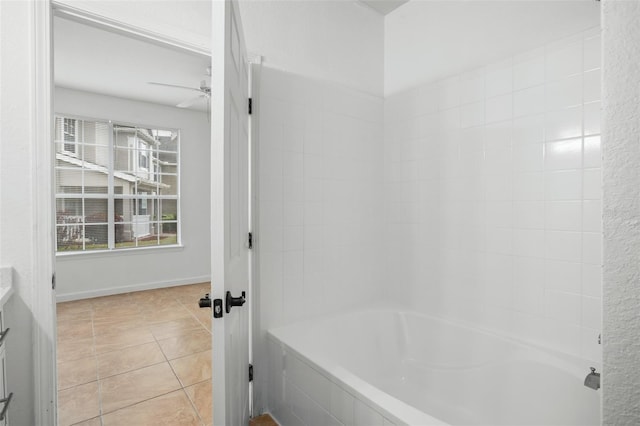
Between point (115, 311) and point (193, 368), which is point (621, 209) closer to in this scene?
point (193, 368)

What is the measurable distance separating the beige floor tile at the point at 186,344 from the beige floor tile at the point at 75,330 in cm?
80

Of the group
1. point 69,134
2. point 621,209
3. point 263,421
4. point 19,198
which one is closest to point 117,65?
point 69,134

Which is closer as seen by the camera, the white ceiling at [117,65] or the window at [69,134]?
the white ceiling at [117,65]

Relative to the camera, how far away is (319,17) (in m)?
2.16

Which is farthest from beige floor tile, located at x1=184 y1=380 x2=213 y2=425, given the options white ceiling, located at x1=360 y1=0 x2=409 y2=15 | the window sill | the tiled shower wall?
the window sill

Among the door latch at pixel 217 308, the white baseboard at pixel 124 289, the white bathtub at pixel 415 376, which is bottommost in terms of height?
the white baseboard at pixel 124 289

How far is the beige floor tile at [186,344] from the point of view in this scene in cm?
275

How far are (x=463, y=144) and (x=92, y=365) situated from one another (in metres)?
3.10

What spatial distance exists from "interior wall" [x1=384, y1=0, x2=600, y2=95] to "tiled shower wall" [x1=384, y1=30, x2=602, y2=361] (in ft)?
0.25

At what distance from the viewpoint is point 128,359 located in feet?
8.64

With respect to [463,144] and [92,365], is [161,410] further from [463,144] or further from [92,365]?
[463,144]

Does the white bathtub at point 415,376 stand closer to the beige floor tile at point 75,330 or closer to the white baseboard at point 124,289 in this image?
the beige floor tile at point 75,330

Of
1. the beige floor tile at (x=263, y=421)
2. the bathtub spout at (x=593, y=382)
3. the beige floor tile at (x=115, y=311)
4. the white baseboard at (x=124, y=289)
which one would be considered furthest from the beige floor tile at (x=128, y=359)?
the bathtub spout at (x=593, y=382)

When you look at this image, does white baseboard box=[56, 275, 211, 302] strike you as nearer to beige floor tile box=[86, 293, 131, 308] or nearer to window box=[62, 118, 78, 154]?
beige floor tile box=[86, 293, 131, 308]
